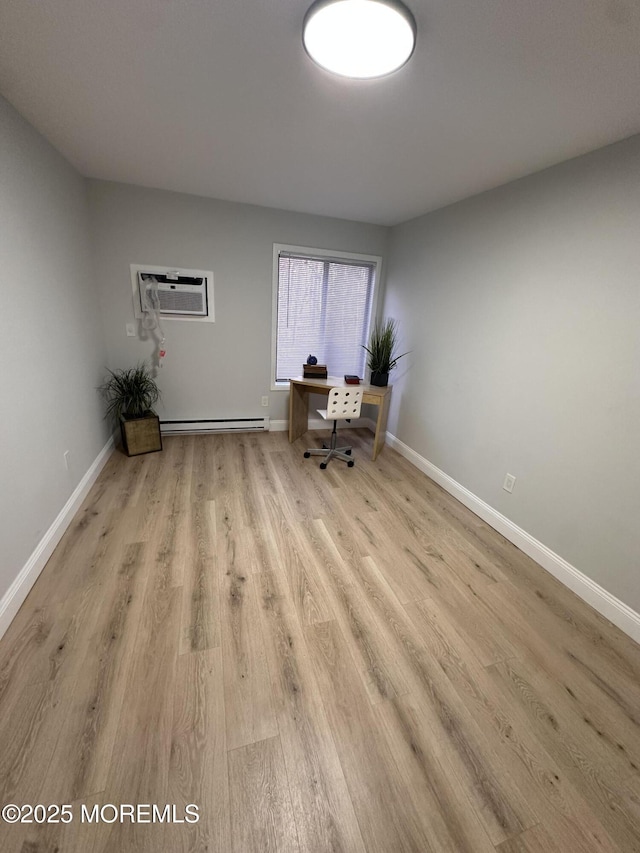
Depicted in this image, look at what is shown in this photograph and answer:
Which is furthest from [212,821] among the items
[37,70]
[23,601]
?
[37,70]

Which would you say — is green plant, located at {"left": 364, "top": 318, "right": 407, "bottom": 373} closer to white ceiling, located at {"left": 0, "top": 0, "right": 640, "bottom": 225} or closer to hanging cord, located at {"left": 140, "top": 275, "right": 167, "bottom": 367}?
white ceiling, located at {"left": 0, "top": 0, "right": 640, "bottom": 225}

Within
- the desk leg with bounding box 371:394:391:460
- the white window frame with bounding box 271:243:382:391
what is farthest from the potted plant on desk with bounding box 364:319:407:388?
the white window frame with bounding box 271:243:382:391

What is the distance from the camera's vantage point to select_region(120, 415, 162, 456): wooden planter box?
3.16 metres

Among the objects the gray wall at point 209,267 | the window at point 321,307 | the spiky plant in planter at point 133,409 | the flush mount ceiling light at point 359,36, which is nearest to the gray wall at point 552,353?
the window at point 321,307

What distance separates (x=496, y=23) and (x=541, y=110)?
0.61 meters

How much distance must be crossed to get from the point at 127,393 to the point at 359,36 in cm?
302

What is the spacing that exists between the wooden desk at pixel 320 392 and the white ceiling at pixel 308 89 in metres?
1.72

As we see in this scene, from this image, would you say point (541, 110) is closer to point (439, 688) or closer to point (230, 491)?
point (439, 688)

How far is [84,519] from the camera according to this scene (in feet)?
7.63

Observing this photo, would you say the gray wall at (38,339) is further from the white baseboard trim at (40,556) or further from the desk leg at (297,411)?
the desk leg at (297,411)

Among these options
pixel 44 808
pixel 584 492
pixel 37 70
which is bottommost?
pixel 44 808

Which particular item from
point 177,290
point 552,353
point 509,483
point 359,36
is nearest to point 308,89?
point 359,36

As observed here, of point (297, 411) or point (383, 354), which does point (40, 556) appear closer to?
point (297, 411)

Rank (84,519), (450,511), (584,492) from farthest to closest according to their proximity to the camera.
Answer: (450,511), (84,519), (584,492)
